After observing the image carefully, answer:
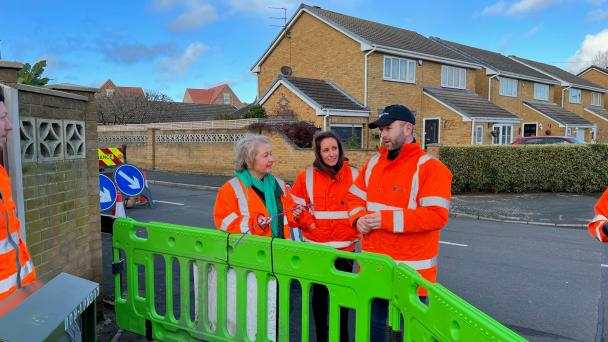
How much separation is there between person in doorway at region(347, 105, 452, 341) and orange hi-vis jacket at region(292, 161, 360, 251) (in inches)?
24.6

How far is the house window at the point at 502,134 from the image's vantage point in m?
25.1

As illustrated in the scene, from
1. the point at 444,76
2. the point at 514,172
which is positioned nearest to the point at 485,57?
the point at 444,76

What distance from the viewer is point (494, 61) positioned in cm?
3198

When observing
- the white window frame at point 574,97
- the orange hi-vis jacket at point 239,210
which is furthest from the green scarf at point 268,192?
the white window frame at point 574,97

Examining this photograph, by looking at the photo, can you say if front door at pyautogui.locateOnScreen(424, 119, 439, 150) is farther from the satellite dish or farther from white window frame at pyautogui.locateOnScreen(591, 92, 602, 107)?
white window frame at pyautogui.locateOnScreen(591, 92, 602, 107)

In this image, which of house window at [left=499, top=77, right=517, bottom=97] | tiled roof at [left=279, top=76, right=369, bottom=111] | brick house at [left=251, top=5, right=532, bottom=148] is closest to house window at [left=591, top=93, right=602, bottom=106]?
house window at [left=499, top=77, right=517, bottom=97]

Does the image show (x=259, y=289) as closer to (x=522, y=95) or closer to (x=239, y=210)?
(x=239, y=210)

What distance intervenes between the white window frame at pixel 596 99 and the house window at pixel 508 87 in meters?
16.0

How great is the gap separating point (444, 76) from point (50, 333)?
87.2 feet

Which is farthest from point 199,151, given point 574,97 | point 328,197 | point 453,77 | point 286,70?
point 574,97

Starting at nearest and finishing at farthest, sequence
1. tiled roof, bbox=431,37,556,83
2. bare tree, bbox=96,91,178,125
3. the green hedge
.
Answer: the green hedge < tiled roof, bbox=431,37,556,83 < bare tree, bbox=96,91,178,125

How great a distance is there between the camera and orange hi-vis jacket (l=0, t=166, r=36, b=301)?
6.95 ft

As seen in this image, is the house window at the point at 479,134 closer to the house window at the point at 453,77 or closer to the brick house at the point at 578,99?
the house window at the point at 453,77

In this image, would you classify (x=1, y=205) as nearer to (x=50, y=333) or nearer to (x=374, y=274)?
(x=50, y=333)
